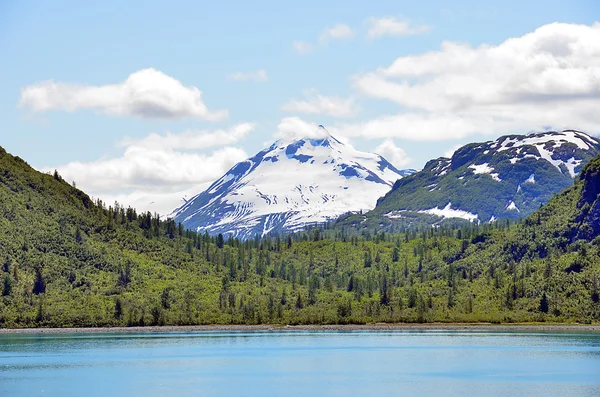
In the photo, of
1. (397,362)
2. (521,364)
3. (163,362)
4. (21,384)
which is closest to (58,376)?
(21,384)

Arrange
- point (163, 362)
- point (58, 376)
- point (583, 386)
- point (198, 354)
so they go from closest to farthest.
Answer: point (583, 386)
point (58, 376)
point (163, 362)
point (198, 354)

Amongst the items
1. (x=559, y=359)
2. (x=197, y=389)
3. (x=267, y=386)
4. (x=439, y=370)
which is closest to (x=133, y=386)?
(x=197, y=389)

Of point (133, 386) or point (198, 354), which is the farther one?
point (198, 354)

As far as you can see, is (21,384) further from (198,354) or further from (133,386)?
(198,354)

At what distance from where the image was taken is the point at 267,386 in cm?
14088

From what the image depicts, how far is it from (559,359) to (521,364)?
12.1 meters

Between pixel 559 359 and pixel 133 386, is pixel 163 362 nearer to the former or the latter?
pixel 133 386

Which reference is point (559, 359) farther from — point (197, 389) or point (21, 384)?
point (21, 384)

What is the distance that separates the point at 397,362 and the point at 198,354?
43.5m

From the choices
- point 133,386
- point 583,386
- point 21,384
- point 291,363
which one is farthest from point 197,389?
point 583,386

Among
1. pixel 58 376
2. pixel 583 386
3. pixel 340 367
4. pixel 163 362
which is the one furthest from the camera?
pixel 163 362

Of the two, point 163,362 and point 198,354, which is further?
point 198,354

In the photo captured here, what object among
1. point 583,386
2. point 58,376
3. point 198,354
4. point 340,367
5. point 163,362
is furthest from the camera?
point 198,354

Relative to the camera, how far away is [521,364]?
16838 centimetres
